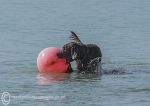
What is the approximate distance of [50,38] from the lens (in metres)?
26.1

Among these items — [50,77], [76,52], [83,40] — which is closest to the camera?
[50,77]

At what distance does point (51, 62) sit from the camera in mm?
19281

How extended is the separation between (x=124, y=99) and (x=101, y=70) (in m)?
3.31

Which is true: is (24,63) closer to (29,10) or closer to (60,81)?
(60,81)

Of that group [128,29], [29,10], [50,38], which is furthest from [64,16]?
[50,38]

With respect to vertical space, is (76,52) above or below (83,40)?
above

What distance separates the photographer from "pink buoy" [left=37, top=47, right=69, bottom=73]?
62.8ft

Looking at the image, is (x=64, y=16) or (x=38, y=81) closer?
(x=38, y=81)

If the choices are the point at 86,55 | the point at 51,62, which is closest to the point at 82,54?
the point at 86,55

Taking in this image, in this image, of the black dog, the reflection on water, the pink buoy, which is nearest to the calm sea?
the reflection on water

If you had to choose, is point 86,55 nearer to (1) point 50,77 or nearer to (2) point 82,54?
(2) point 82,54

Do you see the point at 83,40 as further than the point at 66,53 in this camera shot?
Yes

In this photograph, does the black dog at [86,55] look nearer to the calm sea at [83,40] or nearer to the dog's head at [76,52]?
the dog's head at [76,52]

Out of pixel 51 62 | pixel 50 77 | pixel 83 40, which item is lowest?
pixel 50 77
